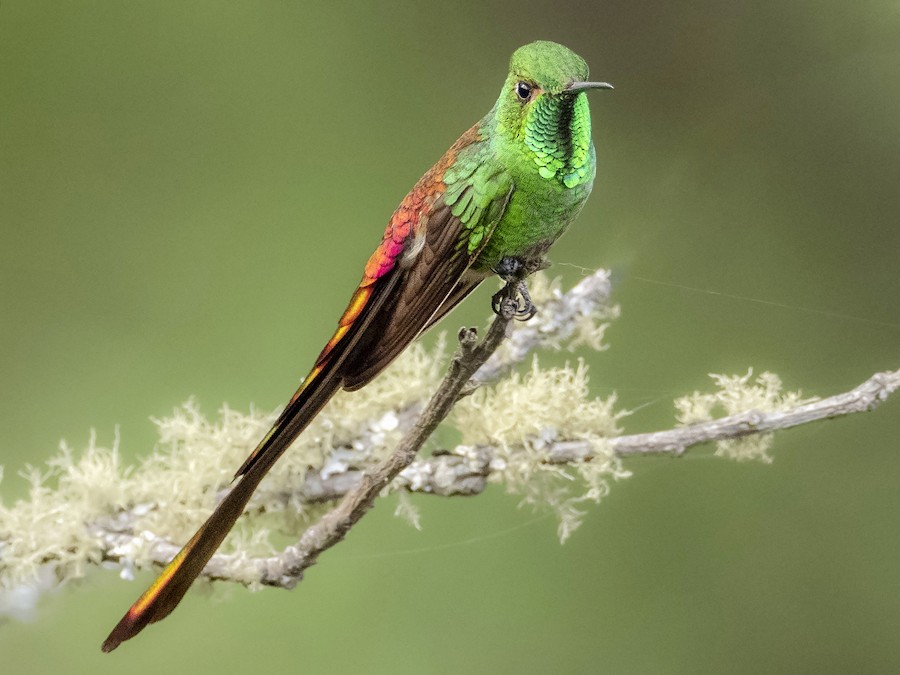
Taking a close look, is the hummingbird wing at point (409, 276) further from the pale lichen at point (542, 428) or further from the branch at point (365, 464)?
the pale lichen at point (542, 428)

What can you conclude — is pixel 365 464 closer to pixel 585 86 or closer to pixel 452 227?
pixel 452 227

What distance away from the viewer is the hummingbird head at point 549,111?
590 millimetres

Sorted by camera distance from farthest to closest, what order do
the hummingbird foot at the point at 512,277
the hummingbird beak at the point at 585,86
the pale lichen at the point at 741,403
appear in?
the pale lichen at the point at 741,403 < the hummingbird foot at the point at 512,277 < the hummingbird beak at the point at 585,86

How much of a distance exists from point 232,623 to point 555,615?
1.35ft

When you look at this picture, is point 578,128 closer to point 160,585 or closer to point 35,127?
point 160,585

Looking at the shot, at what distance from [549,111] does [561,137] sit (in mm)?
24

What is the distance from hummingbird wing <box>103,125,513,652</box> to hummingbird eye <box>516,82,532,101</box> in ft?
0.16

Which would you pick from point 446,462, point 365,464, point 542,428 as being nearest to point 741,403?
point 542,428

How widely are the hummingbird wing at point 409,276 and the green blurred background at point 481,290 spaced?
16cm

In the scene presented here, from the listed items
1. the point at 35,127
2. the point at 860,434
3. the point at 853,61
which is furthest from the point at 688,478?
the point at 35,127

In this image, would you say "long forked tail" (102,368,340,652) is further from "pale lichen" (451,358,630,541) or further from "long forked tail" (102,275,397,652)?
"pale lichen" (451,358,630,541)

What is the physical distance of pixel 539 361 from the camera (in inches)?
40.4

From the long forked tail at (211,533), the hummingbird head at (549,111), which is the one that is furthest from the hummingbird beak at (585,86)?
the long forked tail at (211,533)

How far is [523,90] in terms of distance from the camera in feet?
2.03
